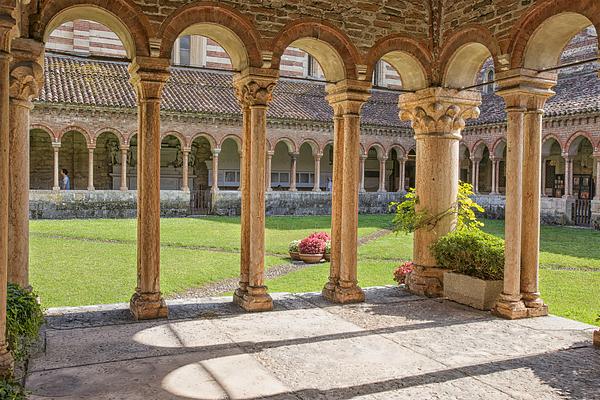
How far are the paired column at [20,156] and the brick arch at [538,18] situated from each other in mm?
5758

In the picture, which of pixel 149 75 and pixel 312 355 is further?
pixel 149 75

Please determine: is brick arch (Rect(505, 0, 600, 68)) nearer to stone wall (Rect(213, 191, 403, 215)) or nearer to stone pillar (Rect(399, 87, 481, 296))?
stone pillar (Rect(399, 87, 481, 296))

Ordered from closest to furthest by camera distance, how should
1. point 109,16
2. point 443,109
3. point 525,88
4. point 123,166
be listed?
1. point 109,16
2. point 525,88
3. point 443,109
4. point 123,166

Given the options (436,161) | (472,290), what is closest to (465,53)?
(436,161)

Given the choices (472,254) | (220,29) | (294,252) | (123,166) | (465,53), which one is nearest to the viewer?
(220,29)

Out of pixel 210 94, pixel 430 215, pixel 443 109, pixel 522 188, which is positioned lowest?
pixel 430 215

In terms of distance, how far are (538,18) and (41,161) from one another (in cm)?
2541

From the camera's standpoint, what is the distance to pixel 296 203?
29.2 meters

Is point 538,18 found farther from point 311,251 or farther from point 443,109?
point 311,251

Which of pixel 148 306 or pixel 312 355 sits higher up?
pixel 148 306

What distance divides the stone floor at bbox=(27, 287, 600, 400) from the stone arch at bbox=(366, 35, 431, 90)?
346 centimetres

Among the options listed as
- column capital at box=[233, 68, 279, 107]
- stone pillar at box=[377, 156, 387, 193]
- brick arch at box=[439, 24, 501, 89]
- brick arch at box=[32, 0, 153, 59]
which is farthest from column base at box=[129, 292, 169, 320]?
stone pillar at box=[377, 156, 387, 193]

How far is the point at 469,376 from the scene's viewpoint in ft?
17.1

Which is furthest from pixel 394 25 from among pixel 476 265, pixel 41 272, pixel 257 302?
pixel 41 272
